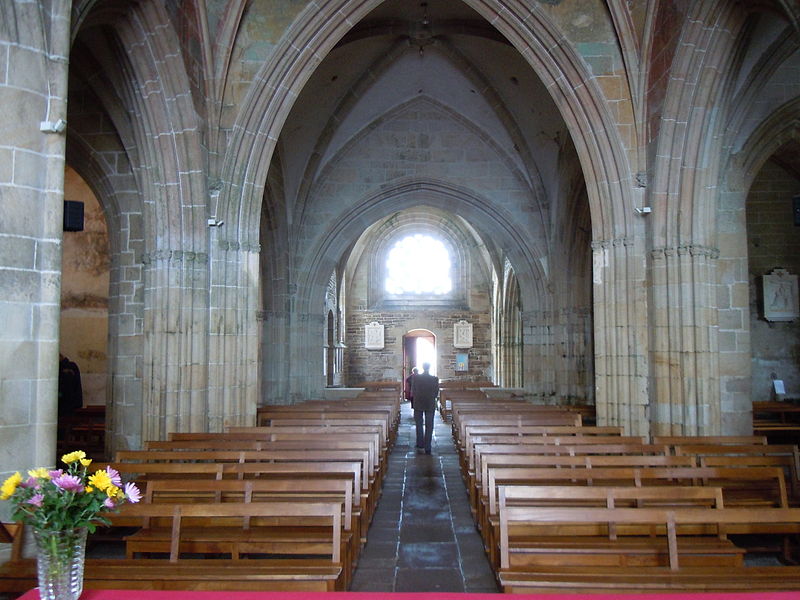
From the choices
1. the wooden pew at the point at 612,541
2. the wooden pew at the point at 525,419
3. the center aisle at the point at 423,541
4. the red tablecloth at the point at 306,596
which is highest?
the wooden pew at the point at 525,419

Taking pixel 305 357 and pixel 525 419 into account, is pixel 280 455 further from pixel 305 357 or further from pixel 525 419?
pixel 305 357

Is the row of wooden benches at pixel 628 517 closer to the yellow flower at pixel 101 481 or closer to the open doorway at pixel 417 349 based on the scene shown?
the yellow flower at pixel 101 481

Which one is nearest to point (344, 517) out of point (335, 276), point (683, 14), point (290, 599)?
point (290, 599)

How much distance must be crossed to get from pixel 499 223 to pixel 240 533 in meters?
13.7

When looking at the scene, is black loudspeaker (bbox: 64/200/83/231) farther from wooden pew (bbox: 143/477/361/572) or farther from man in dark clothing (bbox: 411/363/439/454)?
man in dark clothing (bbox: 411/363/439/454)

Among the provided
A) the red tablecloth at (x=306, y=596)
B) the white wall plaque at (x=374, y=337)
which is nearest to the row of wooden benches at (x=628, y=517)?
the red tablecloth at (x=306, y=596)

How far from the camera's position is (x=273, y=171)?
1576 cm

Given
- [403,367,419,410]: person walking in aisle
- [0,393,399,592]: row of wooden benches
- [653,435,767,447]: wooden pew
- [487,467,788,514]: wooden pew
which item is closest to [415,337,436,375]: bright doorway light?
[403,367,419,410]: person walking in aisle

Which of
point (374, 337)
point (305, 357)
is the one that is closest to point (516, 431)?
point (305, 357)

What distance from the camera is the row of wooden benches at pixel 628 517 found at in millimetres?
3604

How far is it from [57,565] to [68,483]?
0.99 ft

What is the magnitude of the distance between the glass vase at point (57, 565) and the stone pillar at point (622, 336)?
775 cm

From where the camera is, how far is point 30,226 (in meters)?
4.77

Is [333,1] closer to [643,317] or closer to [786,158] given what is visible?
[643,317]
